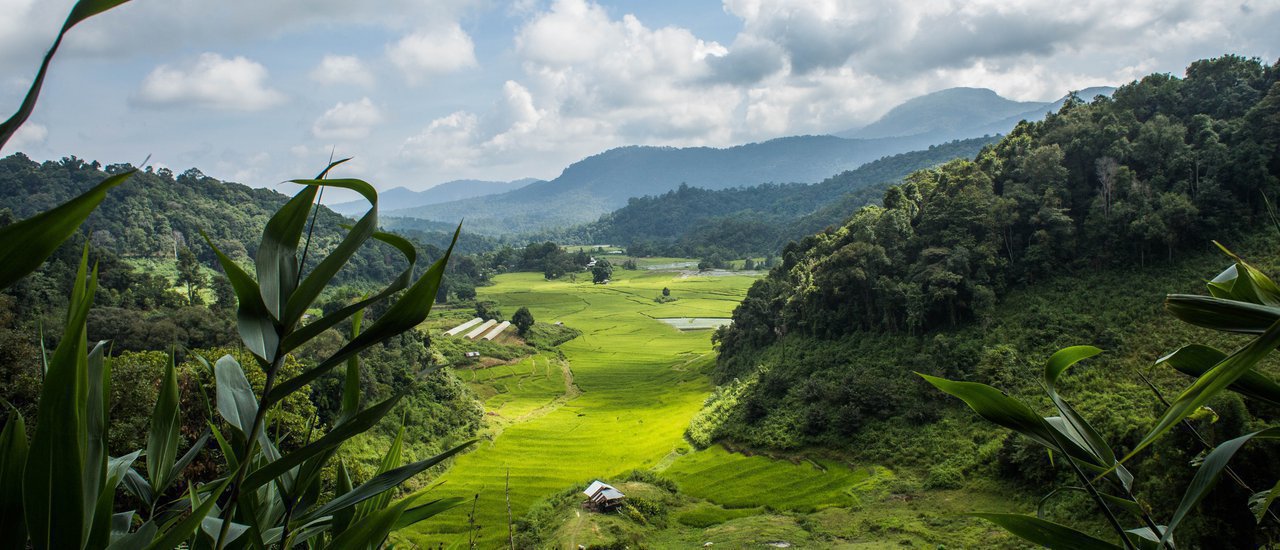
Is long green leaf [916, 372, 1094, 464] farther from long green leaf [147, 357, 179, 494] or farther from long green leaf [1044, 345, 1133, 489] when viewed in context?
long green leaf [147, 357, 179, 494]

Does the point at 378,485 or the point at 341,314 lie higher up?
Result: the point at 341,314

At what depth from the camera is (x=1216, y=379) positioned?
804 mm

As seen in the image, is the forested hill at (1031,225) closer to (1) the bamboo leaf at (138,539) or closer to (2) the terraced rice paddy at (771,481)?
(2) the terraced rice paddy at (771,481)

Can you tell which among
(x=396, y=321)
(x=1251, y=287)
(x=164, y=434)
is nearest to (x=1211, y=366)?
(x=1251, y=287)

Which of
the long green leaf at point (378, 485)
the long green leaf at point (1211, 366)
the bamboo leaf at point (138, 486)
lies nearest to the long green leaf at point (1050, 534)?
the long green leaf at point (1211, 366)

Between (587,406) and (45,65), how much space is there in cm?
2993

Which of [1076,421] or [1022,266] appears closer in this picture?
[1076,421]

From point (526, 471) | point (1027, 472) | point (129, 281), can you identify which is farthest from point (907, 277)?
point (129, 281)

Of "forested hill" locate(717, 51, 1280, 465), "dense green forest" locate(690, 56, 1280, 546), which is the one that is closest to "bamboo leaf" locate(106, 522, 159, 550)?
"dense green forest" locate(690, 56, 1280, 546)

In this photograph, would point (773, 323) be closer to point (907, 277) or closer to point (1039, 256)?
point (907, 277)

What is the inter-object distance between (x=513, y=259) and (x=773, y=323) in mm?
63422

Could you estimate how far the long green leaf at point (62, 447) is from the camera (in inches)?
31.4

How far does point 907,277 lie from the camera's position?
74.7 ft

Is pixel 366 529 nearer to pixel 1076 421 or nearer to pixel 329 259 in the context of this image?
pixel 329 259
